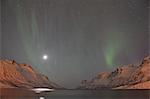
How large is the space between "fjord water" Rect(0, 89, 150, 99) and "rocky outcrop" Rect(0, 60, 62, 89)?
0.05 meters

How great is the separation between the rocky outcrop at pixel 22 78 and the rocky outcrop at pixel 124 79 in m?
0.32

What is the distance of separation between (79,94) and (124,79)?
0.40m

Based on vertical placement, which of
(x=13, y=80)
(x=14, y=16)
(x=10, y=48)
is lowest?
(x=13, y=80)

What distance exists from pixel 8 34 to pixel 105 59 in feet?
2.82

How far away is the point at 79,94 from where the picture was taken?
3.49 meters

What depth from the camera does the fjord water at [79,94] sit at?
346 centimetres

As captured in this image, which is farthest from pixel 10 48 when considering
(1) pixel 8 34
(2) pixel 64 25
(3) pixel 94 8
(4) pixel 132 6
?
(4) pixel 132 6

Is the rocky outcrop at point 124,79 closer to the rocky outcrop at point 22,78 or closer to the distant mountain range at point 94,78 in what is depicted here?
the distant mountain range at point 94,78

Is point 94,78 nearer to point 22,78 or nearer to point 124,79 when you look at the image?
point 124,79

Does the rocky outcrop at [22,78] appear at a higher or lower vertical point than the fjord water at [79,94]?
higher

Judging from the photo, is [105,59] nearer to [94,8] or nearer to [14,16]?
[94,8]

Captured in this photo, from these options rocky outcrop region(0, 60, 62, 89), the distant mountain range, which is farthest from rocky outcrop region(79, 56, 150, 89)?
rocky outcrop region(0, 60, 62, 89)

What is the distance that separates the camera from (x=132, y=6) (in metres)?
3.61

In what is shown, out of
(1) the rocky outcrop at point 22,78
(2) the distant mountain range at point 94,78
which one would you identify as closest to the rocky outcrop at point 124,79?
(2) the distant mountain range at point 94,78
